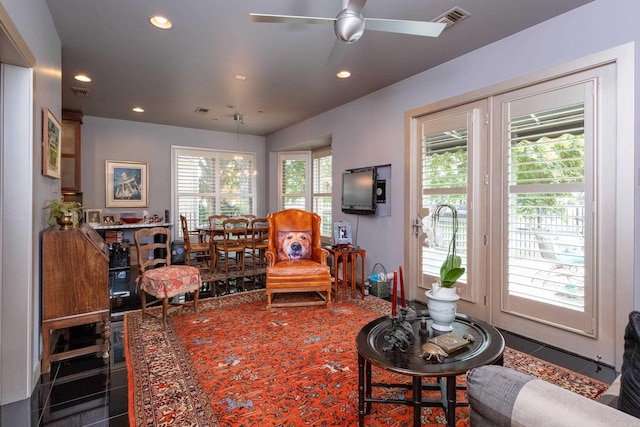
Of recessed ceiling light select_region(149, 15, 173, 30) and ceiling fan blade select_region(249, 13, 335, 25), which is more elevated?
recessed ceiling light select_region(149, 15, 173, 30)

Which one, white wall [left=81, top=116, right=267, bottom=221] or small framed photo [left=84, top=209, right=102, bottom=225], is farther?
white wall [left=81, top=116, right=267, bottom=221]

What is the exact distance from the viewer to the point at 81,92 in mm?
4668

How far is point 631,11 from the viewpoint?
233 centimetres

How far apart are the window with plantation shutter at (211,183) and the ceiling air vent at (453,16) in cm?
558

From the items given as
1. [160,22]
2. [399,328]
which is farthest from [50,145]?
[399,328]

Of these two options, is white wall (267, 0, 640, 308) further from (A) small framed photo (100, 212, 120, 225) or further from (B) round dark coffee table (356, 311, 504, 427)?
(A) small framed photo (100, 212, 120, 225)

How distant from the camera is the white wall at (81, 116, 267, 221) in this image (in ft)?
19.9

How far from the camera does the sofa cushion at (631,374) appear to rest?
0.84 m

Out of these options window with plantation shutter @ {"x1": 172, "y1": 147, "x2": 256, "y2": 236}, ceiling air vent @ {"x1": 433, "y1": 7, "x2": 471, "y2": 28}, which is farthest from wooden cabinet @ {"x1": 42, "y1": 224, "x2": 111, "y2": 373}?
window with plantation shutter @ {"x1": 172, "y1": 147, "x2": 256, "y2": 236}

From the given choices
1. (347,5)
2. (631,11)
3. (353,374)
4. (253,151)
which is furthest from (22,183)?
(253,151)

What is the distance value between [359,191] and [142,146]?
15.1 ft

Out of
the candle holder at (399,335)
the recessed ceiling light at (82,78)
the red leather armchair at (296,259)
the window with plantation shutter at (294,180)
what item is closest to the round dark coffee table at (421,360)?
the candle holder at (399,335)

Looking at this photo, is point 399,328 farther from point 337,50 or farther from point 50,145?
point 50,145

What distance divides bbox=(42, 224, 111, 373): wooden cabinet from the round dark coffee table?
216 cm
